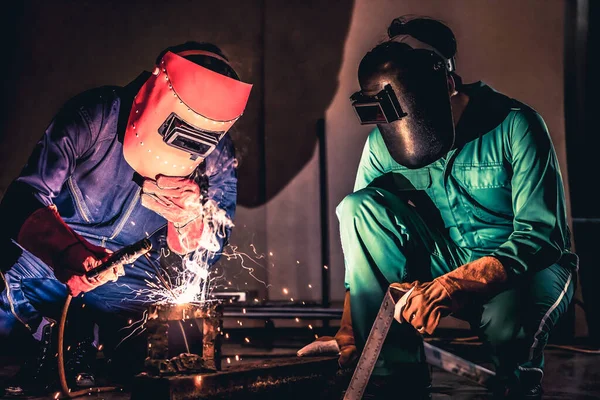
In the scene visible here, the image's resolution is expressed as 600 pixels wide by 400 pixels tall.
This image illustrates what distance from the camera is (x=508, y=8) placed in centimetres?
397

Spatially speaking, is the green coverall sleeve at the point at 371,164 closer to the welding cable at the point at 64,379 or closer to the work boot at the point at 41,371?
the welding cable at the point at 64,379

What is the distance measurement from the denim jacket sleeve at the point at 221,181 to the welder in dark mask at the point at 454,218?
0.94 m

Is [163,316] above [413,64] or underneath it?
underneath

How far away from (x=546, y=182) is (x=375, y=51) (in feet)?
2.75

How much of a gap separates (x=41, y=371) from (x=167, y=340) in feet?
2.31

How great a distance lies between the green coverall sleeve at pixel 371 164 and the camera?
2699 mm

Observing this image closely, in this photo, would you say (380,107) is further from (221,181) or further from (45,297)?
(45,297)

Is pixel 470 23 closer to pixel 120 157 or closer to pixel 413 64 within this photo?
pixel 413 64

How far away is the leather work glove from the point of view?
7.78 ft

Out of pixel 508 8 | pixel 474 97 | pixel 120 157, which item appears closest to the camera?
pixel 474 97

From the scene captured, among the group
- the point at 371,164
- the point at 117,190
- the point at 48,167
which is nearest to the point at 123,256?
the point at 48,167

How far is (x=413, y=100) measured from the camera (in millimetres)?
2379

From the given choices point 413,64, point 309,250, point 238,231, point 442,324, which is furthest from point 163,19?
point 442,324

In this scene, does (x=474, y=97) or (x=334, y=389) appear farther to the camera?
(x=474, y=97)
